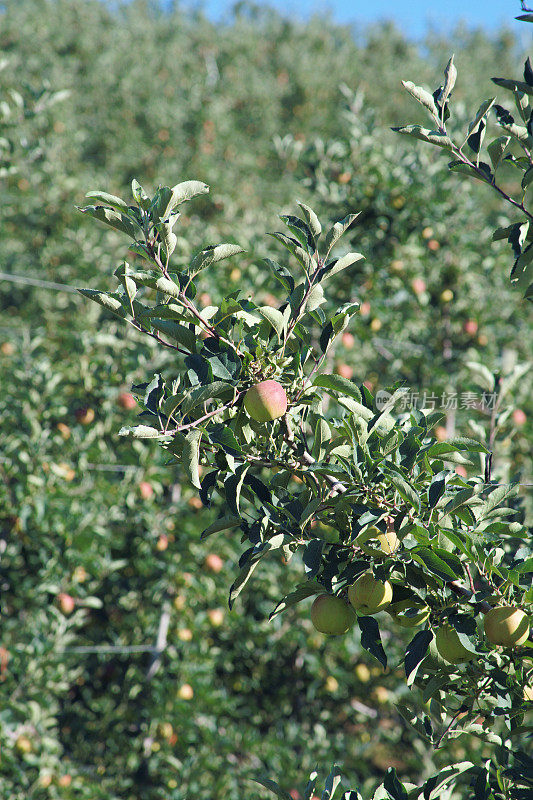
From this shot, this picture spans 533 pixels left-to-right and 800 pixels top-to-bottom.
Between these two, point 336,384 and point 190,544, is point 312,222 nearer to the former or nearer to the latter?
point 336,384

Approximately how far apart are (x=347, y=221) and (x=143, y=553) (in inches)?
109

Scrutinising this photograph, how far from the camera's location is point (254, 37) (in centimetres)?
1573

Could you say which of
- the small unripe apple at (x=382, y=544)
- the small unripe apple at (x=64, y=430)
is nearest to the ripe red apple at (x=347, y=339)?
the small unripe apple at (x=64, y=430)

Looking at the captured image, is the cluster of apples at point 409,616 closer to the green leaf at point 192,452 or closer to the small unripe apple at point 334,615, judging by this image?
the small unripe apple at point 334,615

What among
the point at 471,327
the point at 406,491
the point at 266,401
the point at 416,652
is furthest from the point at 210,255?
the point at 471,327

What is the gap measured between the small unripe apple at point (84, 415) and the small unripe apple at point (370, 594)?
2.39 m

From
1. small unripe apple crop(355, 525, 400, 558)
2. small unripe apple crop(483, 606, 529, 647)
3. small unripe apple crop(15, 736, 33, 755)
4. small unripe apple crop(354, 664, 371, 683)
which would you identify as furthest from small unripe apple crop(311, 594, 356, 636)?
small unripe apple crop(354, 664, 371, 683)

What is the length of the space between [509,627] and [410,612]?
18 cm

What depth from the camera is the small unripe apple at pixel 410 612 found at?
1.28 m

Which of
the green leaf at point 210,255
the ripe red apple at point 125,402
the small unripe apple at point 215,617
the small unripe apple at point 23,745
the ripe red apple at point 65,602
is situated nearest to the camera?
the green leaf at point 210,255

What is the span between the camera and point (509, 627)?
1213mm

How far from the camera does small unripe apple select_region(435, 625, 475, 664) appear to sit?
1.27 metres

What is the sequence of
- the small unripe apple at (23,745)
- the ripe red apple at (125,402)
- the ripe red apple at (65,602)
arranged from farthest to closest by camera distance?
the ripe red apple at (125,402), the ripe red apple at (65,602), the small unripe apple at (23,745)

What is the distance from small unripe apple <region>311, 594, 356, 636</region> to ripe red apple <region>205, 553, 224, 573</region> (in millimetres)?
2331
